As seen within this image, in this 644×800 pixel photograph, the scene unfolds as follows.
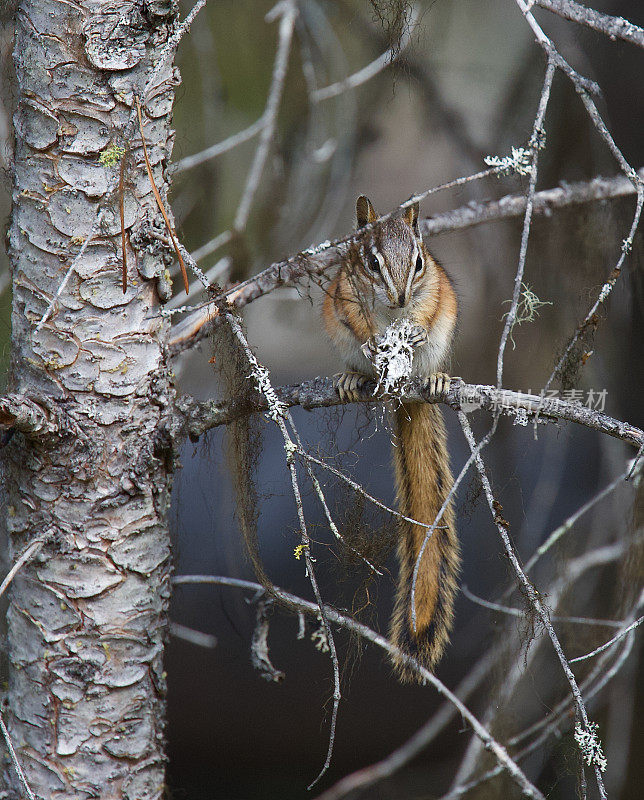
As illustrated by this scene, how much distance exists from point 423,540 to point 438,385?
23 centimetres

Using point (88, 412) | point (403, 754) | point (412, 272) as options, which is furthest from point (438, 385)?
point (403, 754)

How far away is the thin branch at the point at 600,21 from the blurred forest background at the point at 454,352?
451 mm

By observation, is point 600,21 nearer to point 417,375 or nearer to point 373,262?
point 373,262

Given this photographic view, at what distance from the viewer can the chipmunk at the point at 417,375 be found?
3.21 feet

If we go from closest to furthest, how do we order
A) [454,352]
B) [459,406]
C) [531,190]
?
[531,190] → [459,406] → [454,352]

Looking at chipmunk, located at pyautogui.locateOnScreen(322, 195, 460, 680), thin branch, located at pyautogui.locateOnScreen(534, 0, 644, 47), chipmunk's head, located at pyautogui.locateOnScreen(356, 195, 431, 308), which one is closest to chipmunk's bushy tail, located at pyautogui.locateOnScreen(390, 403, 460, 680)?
chipmunk, located at pyautogui.locateOnScreen(322, 195, 460, 680)

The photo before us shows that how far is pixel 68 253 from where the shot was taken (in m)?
0.80

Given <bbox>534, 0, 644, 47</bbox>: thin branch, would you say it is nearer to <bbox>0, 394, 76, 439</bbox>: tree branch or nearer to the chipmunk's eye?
the chipmunk's eye

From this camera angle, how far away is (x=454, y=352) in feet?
4.84

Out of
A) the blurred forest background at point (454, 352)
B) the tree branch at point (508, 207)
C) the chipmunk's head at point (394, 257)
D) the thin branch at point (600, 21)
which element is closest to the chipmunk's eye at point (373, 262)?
the chipmunk's head at point (394, 257)

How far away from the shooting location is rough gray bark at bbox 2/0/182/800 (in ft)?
2.55

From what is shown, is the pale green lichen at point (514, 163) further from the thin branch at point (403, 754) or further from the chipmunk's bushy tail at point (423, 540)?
the thin branch at point (403, 754)

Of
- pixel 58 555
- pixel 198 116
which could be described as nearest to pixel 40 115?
pixel 58 555

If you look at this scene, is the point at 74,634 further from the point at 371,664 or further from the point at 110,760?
the point at 371,664
